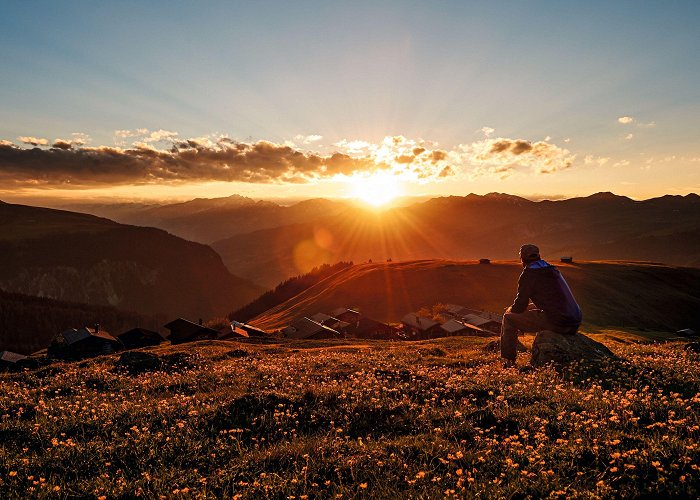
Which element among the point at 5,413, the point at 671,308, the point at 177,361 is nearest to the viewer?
the point at 5,413

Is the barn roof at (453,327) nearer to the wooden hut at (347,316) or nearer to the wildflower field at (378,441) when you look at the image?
the wooden hut at (347,316)

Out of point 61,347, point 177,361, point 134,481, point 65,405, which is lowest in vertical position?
point 61,347

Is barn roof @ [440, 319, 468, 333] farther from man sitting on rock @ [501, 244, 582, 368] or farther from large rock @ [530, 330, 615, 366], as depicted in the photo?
man sitting on rock @ [501, 244, 582, 368]

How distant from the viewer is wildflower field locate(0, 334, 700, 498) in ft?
19.4

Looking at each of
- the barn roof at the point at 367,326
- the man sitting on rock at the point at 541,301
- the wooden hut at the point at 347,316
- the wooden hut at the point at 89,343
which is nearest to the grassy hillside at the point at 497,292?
the wooden hut at the point at 347,316

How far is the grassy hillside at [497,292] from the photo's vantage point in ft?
408

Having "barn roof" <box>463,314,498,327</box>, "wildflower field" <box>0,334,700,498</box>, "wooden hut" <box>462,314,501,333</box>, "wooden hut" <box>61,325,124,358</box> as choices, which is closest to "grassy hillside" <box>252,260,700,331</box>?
"wooden hut" <box>462,314,501,333</box>

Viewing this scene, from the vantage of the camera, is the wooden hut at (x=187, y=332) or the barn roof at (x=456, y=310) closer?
the wooden hut at (x=187, y=332)

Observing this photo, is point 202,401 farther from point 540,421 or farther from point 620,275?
point 620,275

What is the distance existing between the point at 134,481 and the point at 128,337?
128 meters

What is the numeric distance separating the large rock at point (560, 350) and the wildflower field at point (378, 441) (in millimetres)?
1635

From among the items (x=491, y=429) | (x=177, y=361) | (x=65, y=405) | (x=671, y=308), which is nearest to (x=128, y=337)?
(x=177, y=361)

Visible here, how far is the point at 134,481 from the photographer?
636 cm

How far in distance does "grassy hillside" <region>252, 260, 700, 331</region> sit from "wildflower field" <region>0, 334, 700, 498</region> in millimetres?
108097
